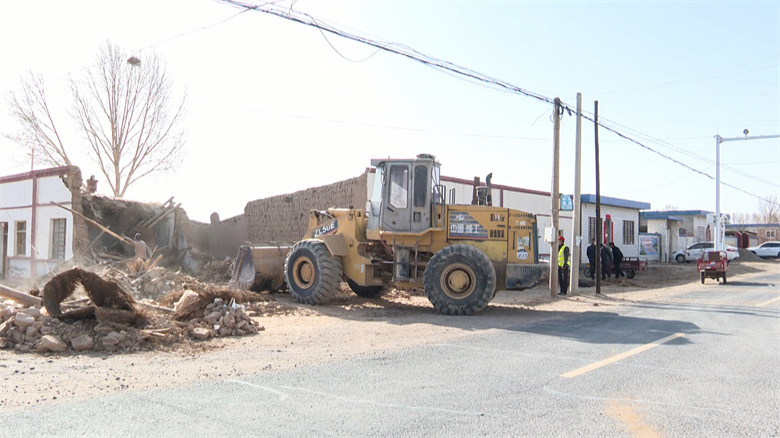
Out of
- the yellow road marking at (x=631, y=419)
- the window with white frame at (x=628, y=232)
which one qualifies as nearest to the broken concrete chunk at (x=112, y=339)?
the yellow road marking at (x=631, y=419)

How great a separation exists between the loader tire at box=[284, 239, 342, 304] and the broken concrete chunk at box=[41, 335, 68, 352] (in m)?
5.90

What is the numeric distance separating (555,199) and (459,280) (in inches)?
230

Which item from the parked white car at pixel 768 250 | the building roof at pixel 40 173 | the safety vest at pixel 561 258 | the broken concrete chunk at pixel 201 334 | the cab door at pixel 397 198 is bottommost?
the broken concrete chunk at pixel 201 334

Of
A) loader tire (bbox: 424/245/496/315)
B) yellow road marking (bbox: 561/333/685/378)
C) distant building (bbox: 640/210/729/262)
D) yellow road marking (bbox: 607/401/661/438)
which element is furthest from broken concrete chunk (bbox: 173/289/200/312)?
distant building (bbox: 640/210/729/262)

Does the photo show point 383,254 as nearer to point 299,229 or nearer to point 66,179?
point 299,229

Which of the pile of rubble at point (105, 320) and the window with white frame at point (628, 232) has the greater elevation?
the window with white frame at point (628, 232)

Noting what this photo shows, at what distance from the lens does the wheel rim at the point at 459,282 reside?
1234 centimetres

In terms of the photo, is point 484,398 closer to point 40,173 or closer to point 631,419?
point 631,419

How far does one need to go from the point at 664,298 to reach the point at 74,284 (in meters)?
15.5

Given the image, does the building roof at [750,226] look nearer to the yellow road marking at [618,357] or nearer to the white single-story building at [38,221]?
the yellow road marking at [618,357]

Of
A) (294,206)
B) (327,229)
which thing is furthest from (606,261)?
(327,229)

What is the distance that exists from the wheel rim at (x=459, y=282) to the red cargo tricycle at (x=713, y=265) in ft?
51.3

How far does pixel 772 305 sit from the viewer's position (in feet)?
50.6

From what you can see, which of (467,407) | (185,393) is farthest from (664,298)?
(185,393)
